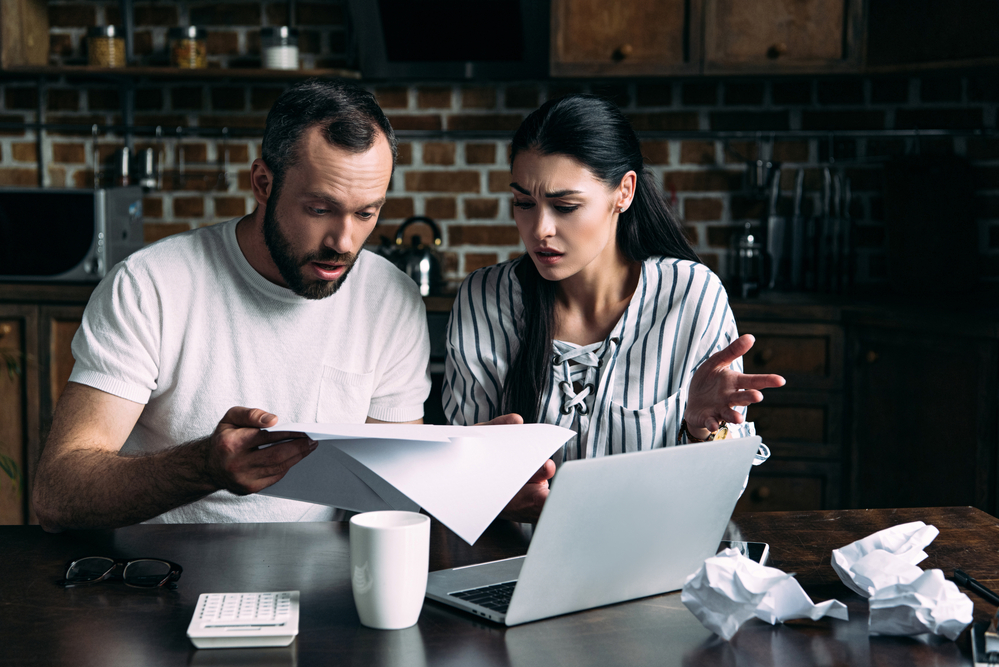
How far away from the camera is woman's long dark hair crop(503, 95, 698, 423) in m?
1.53

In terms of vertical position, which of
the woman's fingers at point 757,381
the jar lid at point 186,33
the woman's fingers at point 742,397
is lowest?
the woman's fingers at point 742,397

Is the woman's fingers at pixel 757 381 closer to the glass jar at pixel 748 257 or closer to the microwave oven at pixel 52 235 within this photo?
the glass jar at pixel 748 257

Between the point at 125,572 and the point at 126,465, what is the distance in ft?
0.90

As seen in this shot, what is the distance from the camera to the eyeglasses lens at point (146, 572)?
3.01 feet

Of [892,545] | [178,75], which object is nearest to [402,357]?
[892,545]

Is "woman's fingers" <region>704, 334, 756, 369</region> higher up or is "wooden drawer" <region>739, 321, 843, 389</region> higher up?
"woman's fingers" <region>704, 334, 756, 369</region>

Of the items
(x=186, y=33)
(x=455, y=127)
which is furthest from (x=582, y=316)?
(x=186, y=33)

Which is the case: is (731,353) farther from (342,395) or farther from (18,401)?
(18,401)

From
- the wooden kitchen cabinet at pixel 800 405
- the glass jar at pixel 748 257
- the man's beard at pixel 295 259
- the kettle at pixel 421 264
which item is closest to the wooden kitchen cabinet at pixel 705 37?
the glass jar at pixel 748 257

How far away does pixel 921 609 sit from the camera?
2.68 feet

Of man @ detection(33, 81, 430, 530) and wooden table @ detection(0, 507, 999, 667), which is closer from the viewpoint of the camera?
wooden table @ detection(0, 507, 999, 667)

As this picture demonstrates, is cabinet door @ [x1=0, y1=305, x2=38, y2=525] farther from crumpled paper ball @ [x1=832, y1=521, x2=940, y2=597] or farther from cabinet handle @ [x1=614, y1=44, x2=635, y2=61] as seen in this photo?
crumpled paper ball @ [x1=832, y1=521, x2=940, y2=597]

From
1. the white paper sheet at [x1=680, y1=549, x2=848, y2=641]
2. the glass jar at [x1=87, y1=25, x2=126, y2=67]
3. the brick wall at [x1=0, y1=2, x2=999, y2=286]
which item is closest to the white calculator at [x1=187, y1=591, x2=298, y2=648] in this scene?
the white paper sheet at [x1=680, y1=549, x2=848, y2=641]

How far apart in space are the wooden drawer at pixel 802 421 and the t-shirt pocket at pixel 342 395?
1416mm
